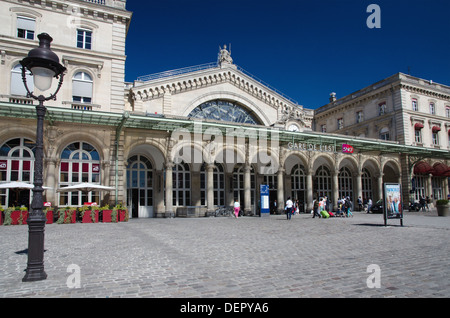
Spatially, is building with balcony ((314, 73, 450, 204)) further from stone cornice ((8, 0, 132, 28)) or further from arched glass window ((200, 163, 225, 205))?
stone cornice ((8, 0, 132, 28))

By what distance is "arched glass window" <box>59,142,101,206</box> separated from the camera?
69.6 ft

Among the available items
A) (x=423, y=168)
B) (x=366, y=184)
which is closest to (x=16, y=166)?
(x=366, y=184)

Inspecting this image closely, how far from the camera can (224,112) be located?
32562mm

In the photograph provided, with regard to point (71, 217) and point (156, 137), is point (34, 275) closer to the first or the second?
point (71, 217)

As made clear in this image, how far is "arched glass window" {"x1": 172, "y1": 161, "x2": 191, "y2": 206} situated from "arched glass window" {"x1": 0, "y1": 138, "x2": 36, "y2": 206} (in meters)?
10.5

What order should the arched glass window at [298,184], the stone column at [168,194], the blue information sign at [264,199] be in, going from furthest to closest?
the arched glass window at [298,184] → the blue information sign at [264,199] → the stone column at [168,194]

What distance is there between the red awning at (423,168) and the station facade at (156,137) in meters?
1.08

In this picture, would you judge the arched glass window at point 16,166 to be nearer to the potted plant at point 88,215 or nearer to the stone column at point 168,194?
the potted plant at point 88,215

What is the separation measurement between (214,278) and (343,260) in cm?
329

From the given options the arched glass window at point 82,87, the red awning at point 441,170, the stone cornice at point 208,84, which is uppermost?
the stone cornice at point 208,84

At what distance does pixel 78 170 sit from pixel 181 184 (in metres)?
8.58

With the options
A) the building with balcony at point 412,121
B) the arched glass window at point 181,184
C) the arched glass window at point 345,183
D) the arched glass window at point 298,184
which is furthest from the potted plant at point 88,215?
the building with balcony at point 412,121

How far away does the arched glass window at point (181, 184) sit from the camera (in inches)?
1067

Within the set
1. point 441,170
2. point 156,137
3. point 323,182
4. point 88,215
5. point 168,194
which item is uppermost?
point 156,137
